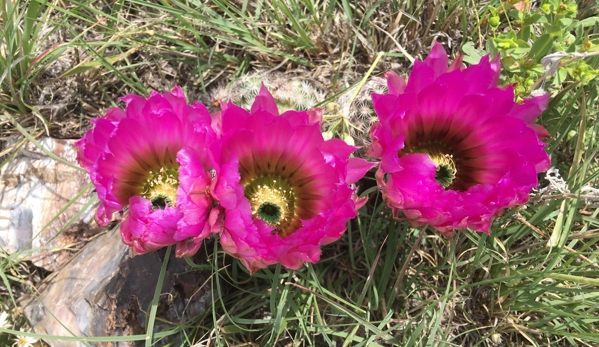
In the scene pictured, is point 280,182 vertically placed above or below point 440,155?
below

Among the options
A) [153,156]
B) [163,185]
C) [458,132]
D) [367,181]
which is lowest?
[367,181]

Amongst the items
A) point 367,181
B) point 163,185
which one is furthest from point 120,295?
point 367,181

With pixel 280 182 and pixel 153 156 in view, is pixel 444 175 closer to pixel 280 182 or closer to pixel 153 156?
pixel 280 182

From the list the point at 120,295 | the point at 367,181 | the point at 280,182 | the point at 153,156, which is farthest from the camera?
the point at 367,181

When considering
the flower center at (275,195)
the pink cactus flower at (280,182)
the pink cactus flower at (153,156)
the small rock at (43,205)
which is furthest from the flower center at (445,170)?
the small rock at (43,205)

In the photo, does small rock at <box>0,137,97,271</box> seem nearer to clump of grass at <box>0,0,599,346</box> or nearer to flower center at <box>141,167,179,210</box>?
→ clump of grass at <box>0,0,599,346</box>

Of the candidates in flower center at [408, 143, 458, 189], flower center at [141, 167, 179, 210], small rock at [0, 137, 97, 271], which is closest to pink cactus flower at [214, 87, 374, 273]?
flower center at [141, 167, 179, 210]

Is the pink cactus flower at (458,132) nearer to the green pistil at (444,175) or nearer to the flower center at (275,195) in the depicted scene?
the green pistil at (444,175)
